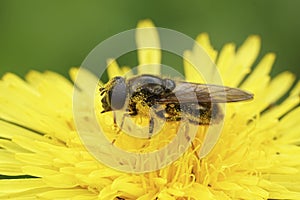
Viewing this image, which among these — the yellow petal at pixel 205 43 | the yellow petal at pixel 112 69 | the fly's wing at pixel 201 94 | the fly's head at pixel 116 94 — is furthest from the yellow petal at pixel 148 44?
the fly's head at pixel 116 94

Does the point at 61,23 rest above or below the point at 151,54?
above

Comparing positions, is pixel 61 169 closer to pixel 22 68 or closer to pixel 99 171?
pixel 99 171

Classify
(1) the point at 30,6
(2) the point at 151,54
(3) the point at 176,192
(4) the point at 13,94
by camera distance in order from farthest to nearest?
1. (1) the point at 30,6
2. (2) the point at 151,54
3. (4) the point at 13,94
4. (3) the point at 176,192

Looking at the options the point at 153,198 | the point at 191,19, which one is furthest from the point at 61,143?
the point at 191,19

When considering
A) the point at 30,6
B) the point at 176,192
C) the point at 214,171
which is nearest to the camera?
the point at 176,192

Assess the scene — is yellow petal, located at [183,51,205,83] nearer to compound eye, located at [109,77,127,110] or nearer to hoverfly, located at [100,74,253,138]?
hoverfly, located at [100,74,253,138]

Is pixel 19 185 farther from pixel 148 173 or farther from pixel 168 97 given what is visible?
pixel 168 97

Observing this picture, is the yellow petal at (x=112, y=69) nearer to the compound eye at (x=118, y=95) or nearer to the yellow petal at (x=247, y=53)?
the yellow petal at (x=247, y=53)
